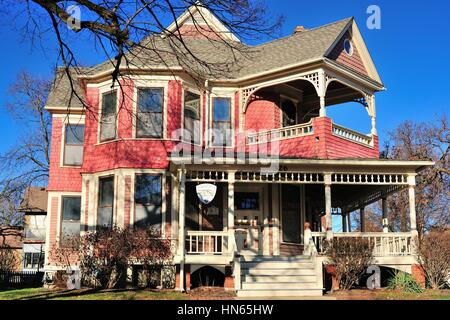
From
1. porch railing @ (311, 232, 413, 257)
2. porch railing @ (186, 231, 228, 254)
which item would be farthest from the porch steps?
porch railing @ (311, 232, 413, 257)

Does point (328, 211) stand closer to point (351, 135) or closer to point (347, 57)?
point (351, 135)

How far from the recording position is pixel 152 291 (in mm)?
14312

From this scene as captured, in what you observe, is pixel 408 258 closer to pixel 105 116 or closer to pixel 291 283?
pixel 291 283

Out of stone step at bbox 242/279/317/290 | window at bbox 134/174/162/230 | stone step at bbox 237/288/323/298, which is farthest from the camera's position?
window at bbox 134/174/162/230

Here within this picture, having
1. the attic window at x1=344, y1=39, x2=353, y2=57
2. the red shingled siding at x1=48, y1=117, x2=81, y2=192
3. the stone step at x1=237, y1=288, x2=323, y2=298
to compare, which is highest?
the attic window at x1=344, y1=39, x2=353, y2=57

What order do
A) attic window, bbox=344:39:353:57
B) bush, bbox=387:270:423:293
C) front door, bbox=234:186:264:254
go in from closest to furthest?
bush, bbox=387:270:423:293 < front door, bbox=234:186:264:254 < attic window, bbox=344:39:353:57

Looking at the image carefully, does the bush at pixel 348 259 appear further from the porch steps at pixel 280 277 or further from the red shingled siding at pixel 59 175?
the red shingled siding at pixel 59 175

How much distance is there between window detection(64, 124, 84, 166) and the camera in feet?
67.1

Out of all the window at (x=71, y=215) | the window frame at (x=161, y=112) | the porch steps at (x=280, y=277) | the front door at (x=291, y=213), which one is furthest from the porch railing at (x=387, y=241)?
the window at (x=71, y=215)

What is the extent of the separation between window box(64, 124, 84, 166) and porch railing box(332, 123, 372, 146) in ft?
31.5

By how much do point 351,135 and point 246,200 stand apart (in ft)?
14.0

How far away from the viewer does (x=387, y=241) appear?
1577 cm

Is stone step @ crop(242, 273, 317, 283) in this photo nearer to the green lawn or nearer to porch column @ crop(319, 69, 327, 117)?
the green lawn

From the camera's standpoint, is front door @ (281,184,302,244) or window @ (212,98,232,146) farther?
window @ (212,98,232,146)
